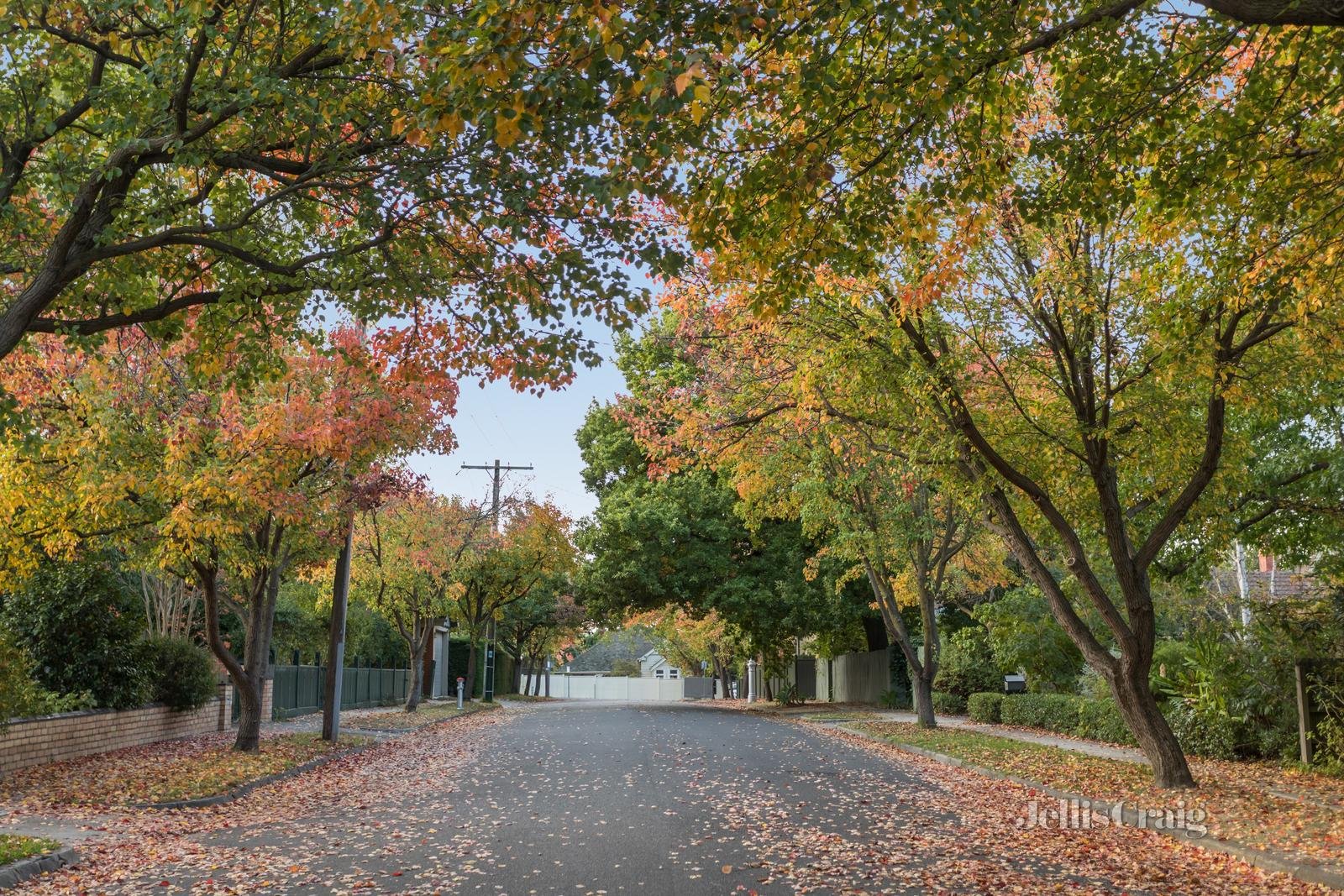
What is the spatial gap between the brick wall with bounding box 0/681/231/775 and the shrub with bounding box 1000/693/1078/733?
17132 mm

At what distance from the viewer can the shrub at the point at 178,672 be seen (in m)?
19.5

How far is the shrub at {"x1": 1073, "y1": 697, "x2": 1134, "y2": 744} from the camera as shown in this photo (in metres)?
18.6

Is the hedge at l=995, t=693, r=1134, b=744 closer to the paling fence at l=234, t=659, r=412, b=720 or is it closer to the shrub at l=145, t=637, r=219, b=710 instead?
the paling fence at l=234, t=659, r=412, b=720

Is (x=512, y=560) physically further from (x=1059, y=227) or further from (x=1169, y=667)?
(x=1059, y=227)

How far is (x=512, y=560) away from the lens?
3781 cm

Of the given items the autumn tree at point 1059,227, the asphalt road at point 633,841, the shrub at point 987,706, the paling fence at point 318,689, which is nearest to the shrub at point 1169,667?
the autumn tree at point 1059,227

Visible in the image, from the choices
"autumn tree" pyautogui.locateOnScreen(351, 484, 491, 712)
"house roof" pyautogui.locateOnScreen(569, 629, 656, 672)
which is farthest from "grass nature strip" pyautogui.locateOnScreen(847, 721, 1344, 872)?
"house roof" pyautogui.locateOnScreen(569, 629, 656, 672)

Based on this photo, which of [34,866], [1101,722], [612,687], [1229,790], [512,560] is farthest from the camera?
[612,687]

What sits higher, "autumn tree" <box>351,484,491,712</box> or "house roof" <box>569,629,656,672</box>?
"autumn tree" <box>351,484,491,712</box>

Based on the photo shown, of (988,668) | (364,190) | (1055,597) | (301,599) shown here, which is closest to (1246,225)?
(1055,597)

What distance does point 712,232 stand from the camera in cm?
772

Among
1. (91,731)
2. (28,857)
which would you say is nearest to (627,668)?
(91,731)

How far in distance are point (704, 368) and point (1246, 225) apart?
998 centimetres

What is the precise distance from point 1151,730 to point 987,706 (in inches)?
541
